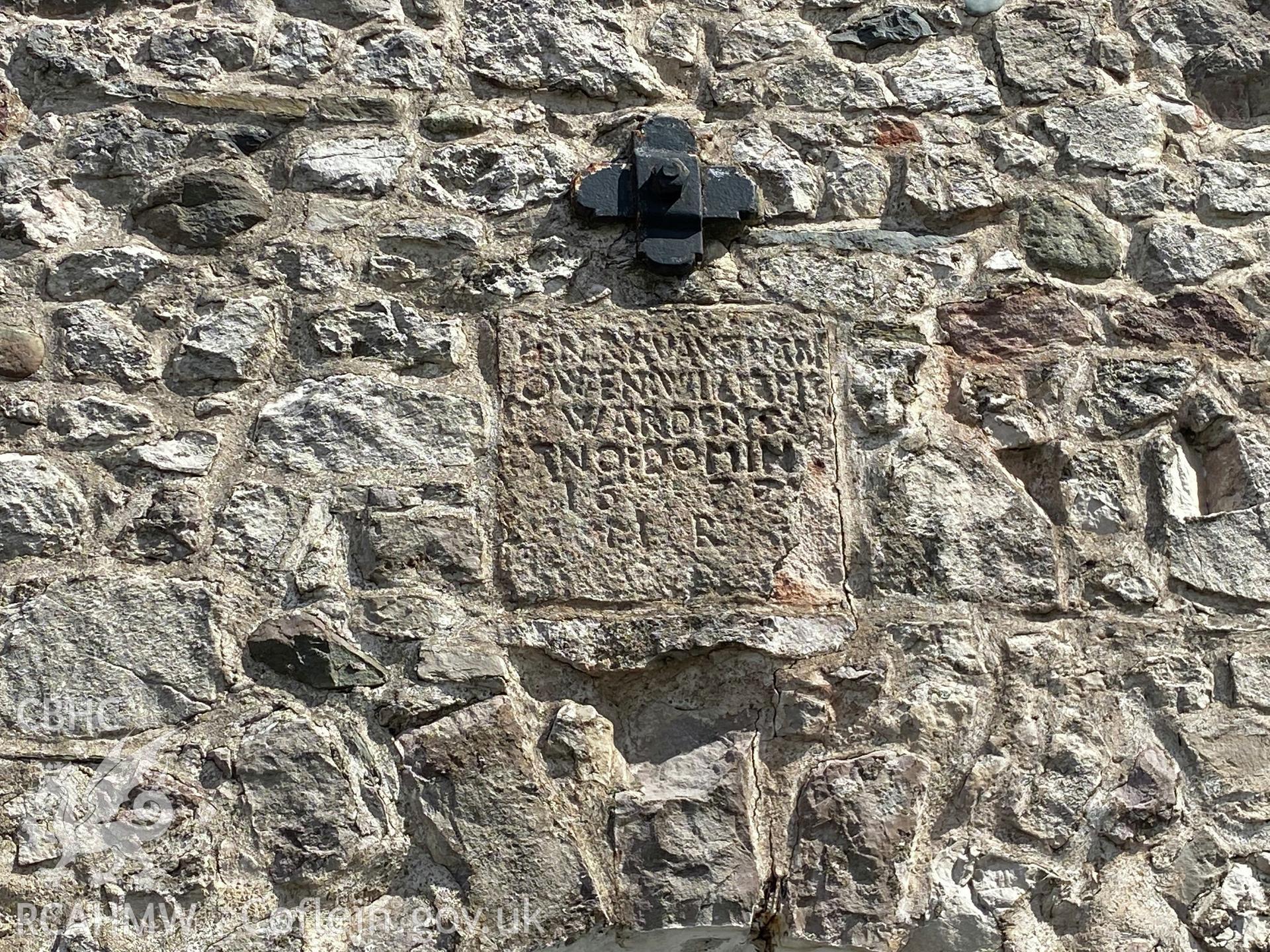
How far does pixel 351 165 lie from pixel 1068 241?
1.34 metres

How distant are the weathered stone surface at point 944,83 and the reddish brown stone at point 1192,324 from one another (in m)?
0.51

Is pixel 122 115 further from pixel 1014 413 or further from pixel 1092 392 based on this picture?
pixel 1092 392

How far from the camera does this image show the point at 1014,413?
2250mm

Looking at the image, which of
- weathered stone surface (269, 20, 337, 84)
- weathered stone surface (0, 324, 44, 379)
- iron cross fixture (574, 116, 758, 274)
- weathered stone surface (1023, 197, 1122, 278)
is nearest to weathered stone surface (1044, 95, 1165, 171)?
weathered stone surface (1023, 197, 1122, 278)

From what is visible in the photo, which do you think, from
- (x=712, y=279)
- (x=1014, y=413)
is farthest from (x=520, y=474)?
(x=1014, y=413)

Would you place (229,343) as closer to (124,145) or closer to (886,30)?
(124,145)

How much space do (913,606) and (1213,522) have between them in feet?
1.97

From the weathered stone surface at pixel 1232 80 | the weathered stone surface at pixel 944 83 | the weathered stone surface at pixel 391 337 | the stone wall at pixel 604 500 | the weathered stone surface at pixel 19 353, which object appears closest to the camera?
the stone wall at pixel 604 500

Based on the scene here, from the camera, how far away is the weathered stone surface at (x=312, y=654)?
1.92 meters

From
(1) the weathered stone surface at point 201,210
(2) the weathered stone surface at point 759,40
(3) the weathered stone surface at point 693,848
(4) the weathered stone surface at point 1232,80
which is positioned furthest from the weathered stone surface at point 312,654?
(4) the weathered stone surface at point 1232,80

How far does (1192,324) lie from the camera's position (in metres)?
2.37

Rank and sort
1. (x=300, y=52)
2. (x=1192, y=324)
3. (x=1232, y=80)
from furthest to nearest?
(x=1232, y=80) → (x=1192, y=324) → (x=300, y=52)

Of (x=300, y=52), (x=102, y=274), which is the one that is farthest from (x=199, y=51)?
(x=102, y=274)
